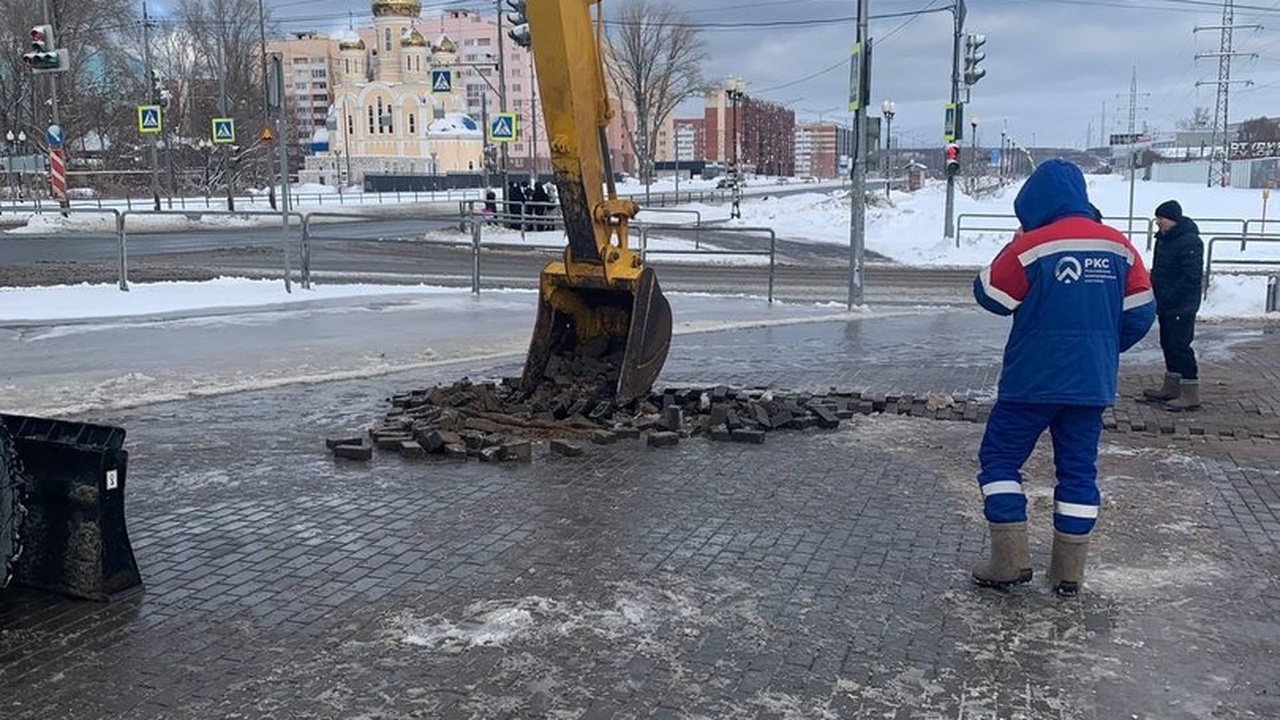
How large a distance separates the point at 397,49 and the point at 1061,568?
313ft

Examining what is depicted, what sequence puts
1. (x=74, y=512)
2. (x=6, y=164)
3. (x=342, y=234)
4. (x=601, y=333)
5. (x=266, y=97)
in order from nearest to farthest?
(x=74, y=512) < (x=601, y=333) < (x=266, y=97) < (x=342, y=234) < (x=6, y=164)

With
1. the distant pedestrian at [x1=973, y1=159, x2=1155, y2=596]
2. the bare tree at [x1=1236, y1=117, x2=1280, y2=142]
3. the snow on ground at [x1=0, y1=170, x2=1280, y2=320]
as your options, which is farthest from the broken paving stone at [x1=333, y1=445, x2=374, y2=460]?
the bare tree at [x1=1236, y1=117, x2=1280, y2=142]

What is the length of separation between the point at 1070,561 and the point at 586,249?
16.1ft

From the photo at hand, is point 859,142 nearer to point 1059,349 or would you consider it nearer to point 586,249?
point 586,249

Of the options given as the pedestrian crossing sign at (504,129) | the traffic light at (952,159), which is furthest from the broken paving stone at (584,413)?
the pedestrian crossing sign at (504,129)

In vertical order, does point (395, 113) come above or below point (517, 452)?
above

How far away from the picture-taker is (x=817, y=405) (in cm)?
909

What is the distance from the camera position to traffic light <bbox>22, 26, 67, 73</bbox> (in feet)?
77.0

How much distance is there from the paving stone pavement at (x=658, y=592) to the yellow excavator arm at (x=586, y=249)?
1.23 meters

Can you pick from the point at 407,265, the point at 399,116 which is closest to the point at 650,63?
the point at 399,116

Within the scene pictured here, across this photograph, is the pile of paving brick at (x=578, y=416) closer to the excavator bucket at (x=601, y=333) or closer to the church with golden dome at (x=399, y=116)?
the excavator bucket at (x=601, y=333)

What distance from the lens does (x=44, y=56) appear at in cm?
2352

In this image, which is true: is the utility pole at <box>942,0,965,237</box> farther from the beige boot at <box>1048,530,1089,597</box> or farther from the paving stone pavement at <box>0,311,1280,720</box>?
the beige boot at <box>1048,530,1089,597</box>

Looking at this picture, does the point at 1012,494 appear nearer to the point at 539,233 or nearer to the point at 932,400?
the point at 932,400
